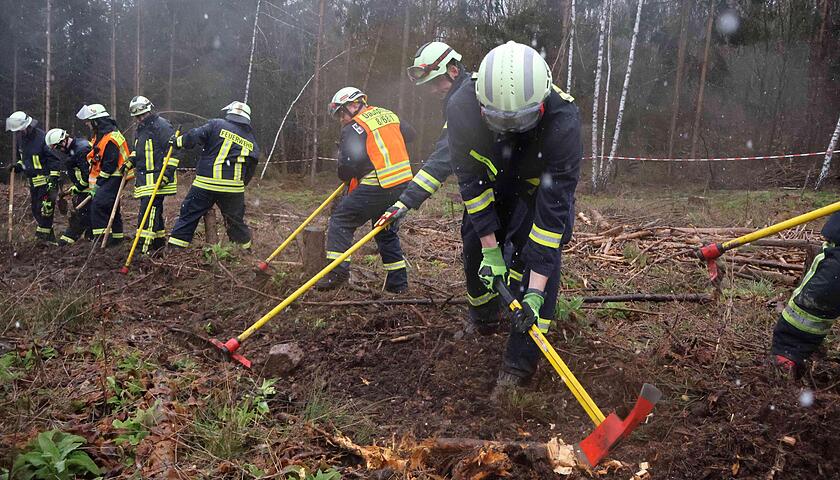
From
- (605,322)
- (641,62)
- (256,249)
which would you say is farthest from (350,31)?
(605,322)

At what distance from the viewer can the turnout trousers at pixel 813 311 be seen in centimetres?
302

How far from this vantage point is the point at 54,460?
7.07 feet

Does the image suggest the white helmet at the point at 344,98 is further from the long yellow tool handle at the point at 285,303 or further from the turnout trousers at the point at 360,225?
the long yellow tool handle at the point at 285,303

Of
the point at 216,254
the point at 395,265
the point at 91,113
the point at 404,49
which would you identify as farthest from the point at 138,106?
the point at 404,49

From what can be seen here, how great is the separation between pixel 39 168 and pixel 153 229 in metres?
3.13

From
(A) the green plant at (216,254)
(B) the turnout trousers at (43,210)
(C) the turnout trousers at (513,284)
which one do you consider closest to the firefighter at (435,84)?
(C) the turnout trousers at (513,284)

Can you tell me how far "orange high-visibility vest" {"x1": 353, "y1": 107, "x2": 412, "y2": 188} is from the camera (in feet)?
17.2

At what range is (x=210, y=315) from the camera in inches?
189

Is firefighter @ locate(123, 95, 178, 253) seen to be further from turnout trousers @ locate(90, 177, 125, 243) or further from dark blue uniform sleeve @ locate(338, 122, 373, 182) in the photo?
dark blue uniform sleeve @ locate(338, 122, 373, 182)

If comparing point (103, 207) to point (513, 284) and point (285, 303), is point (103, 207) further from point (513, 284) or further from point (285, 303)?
point (513, 284)

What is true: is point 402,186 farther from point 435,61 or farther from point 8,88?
point 8,88

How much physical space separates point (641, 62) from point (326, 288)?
67.5ft

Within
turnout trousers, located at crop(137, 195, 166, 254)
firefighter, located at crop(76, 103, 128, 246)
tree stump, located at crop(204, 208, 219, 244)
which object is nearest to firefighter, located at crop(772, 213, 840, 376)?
tree stump, located at crop(204, 208, 219, 244)

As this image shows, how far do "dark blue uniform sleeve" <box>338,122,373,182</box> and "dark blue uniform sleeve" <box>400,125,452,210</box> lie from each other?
1130 mm
